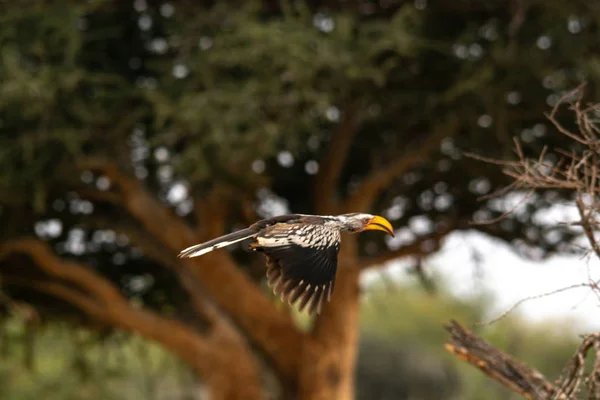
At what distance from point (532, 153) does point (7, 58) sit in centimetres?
544

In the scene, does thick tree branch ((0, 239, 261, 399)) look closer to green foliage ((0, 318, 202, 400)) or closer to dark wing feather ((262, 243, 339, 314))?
green foliage ((0, 318, 202, 400))

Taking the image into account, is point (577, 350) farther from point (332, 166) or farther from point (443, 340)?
point (443, 340)

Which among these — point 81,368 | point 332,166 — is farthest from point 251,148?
point 81,368

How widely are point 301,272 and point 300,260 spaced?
6cm

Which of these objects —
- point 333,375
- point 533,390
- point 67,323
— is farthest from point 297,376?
point 533,390

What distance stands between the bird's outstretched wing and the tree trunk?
771cm

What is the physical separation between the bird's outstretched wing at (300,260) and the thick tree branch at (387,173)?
6742mm

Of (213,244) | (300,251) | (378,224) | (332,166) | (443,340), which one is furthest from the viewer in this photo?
(443,340)

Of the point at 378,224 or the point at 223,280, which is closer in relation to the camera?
the point at 378,224

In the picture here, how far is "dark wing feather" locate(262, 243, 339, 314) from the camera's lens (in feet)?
15.4

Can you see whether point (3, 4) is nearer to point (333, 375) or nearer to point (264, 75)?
point (264, 75)

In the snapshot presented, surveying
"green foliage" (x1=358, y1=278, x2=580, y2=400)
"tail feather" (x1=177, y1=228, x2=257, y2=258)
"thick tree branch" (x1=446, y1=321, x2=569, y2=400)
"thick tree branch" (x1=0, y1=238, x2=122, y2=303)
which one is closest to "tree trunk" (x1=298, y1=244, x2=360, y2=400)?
"thick tree branch" (x1=0, y1=238, x2=122, y2=303)

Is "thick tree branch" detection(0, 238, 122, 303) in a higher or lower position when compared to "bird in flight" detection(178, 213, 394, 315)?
lower

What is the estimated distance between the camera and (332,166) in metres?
12.2
